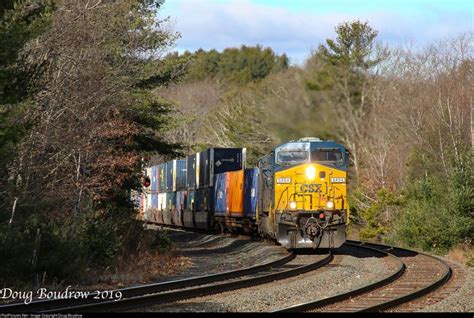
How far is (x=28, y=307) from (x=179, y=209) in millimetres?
33657

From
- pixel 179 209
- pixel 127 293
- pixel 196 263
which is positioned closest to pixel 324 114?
pixel 196 263

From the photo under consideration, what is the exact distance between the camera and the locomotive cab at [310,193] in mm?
23297

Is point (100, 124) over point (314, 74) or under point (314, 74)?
under

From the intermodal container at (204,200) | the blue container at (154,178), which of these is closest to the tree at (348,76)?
the intermodal container at (204,200)

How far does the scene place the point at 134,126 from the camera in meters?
25.2

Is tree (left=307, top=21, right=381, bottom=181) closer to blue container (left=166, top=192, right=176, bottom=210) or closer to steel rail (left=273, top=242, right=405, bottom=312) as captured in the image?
steel rail (left=273, top=242, right=405, bottom=312)

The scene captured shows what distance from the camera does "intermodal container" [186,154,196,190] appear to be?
4203cm

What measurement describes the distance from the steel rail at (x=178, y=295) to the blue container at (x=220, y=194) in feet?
52.6

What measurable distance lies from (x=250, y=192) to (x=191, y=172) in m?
14.4

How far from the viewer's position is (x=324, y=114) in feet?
77.5

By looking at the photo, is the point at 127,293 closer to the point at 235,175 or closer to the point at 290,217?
the point at 290,217

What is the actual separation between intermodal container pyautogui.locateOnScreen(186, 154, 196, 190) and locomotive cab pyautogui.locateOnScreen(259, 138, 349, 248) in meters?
18.6

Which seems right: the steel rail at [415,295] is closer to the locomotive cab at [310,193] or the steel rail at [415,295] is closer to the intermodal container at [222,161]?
the locomotive cab at [310,193]

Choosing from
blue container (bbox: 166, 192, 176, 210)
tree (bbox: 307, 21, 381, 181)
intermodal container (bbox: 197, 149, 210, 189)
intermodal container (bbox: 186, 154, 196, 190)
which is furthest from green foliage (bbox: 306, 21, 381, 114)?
blue container (bbox: 166, 192, 176, 210)
